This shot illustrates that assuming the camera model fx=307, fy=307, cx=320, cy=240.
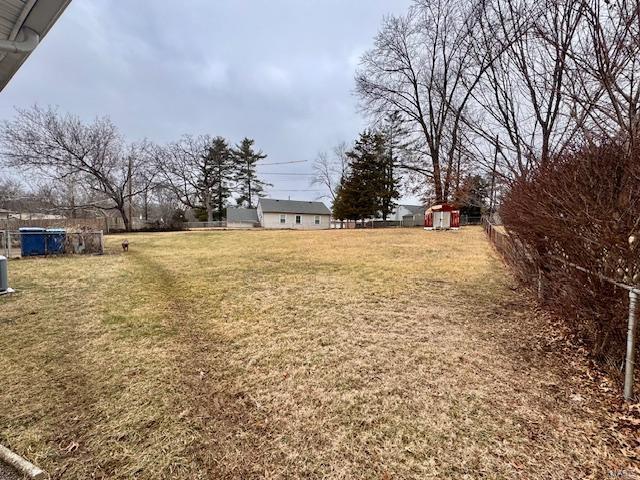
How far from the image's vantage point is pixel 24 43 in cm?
290

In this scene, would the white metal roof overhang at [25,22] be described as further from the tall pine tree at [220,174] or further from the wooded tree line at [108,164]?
the tall pine tree at [220,174]

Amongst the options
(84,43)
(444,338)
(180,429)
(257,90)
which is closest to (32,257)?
(84,43)

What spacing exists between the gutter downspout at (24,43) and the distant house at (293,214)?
118ft

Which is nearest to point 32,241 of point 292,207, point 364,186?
point 364,186

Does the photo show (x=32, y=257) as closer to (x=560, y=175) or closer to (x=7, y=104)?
(x=560, y=175)

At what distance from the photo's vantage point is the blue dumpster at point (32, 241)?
1009 centimetres

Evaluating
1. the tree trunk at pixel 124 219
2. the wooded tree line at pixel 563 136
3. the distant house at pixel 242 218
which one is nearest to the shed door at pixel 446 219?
the wooded tree line at pixel 563 136

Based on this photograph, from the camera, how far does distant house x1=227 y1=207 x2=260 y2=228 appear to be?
40.2 m

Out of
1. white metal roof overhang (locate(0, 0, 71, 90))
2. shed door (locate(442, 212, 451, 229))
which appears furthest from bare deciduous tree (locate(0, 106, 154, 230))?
white metal roof overhang (locate(0, 0, 71, 90))

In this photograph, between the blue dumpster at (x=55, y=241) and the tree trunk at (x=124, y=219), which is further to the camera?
the tree trunk at (x=124, y=219)

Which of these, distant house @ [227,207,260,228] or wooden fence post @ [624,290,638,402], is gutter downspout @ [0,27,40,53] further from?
distant house @ [227,207,260,228]

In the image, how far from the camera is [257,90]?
24.5 m

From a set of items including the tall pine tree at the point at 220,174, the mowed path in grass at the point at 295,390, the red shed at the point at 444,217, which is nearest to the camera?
the mowed path in grass at the point at 295,390

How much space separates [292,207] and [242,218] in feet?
22.3
